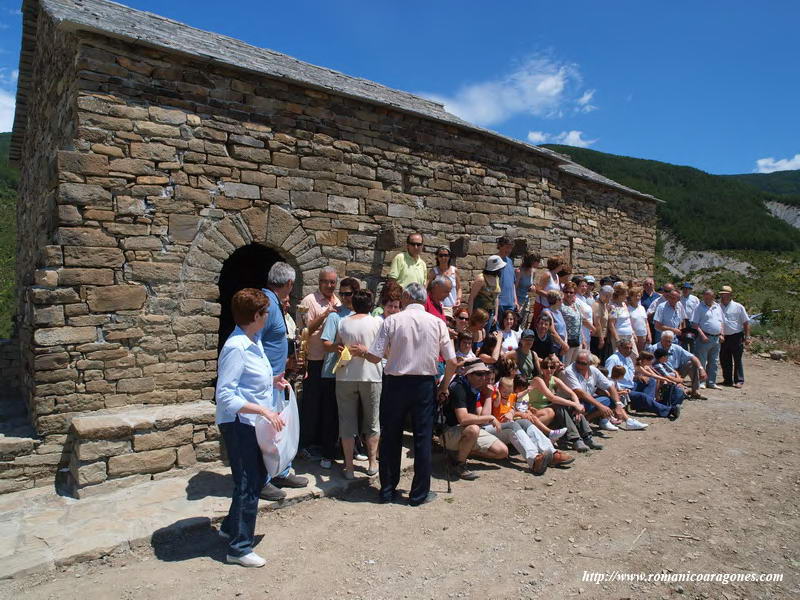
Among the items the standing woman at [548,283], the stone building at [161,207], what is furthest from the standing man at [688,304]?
the stone building at [161,207]

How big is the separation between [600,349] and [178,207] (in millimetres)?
5978

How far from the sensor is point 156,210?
5.17 meters

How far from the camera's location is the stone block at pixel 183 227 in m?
5.24

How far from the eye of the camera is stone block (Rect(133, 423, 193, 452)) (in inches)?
181

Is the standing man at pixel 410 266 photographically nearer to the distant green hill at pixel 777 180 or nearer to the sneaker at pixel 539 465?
the sneaker at pixel 539 465

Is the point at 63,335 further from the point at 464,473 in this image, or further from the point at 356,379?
the point at 464,473

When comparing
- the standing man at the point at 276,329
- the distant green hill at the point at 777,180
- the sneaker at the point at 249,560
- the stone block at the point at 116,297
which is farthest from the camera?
the distant green hill at the point at 777,180

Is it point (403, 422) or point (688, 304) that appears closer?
point (403, 422)

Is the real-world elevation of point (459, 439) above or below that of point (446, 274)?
below

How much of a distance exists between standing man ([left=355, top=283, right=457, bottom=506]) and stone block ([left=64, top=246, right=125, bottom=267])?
103 inches

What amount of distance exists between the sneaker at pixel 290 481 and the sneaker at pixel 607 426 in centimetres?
392

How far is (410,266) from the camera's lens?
6285 mm

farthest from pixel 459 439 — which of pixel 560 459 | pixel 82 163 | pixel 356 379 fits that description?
pixel 82 163

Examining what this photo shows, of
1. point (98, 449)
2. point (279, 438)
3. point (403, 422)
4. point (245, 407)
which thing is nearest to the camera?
point (245, 407)
